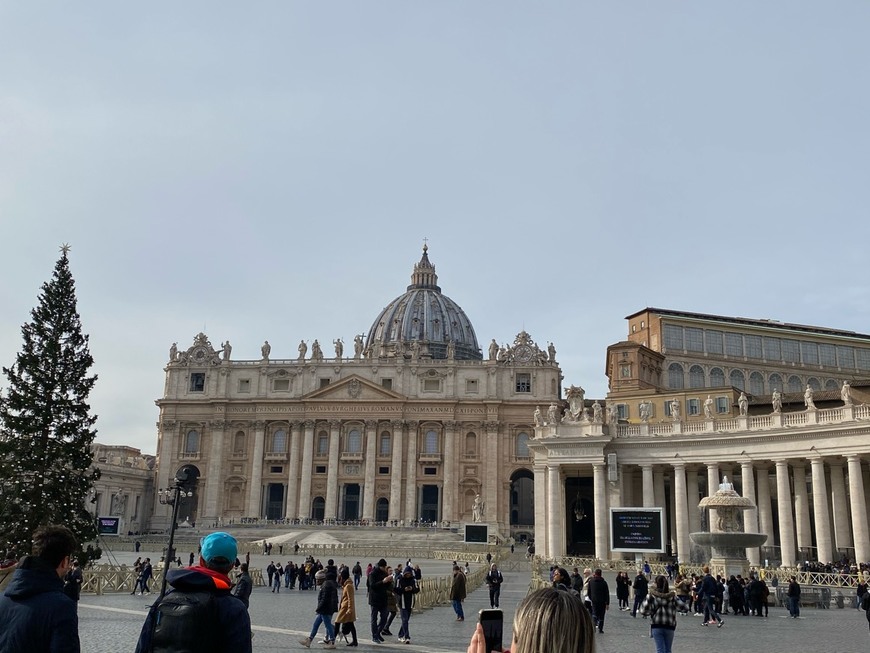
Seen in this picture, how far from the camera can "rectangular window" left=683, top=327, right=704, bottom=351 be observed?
78.4m

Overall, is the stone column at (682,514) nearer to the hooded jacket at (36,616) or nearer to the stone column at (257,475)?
the hooded jacket at (36,616)

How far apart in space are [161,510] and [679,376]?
59.6 meters

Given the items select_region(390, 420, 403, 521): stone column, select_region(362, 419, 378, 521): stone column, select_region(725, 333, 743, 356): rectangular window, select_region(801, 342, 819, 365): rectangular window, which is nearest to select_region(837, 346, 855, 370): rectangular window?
select_region(801, 342, 819, 365): rectangular window

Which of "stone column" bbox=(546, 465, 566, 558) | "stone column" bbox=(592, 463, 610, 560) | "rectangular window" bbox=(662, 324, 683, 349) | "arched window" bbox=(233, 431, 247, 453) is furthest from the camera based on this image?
"arched window" bbox=(233, 431, 247, 453)

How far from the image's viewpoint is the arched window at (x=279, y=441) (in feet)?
322

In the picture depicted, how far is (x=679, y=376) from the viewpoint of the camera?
76.6 m

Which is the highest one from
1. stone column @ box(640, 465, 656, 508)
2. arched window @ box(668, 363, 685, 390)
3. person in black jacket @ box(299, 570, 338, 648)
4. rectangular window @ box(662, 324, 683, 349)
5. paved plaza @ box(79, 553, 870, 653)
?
rectangular window @ box(662, 324, 683, 349)

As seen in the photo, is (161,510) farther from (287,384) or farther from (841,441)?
(841,441)

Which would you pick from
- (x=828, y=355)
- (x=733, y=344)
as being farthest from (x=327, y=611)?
(x=828, y=355)

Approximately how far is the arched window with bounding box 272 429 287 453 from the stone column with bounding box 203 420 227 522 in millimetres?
5959

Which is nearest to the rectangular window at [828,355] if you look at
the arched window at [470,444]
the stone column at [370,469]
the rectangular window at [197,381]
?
the arched window at [470,444]

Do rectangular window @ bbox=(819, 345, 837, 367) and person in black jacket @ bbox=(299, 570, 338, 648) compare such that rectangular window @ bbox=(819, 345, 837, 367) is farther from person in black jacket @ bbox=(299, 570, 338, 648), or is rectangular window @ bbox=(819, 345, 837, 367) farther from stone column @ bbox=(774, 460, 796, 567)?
person in black jacket @ bbox=(299, 570, 338, 648)

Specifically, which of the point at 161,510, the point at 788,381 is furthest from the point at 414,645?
the point at 161,510

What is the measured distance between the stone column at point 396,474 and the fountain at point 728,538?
6307 cm
